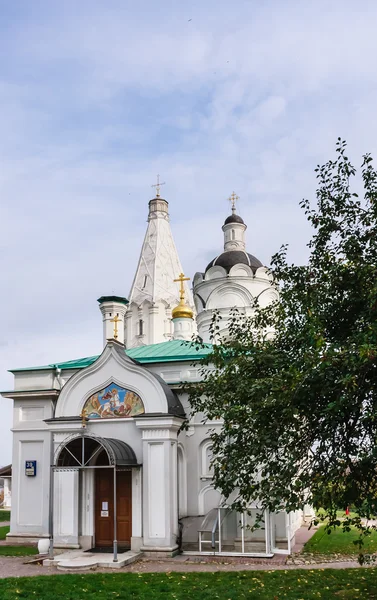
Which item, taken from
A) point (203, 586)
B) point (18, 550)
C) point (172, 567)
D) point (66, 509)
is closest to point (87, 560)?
point (172, 567)

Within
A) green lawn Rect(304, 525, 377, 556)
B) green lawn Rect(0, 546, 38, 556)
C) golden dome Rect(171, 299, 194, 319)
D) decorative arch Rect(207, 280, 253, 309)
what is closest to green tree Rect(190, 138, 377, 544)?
green lawn Rect(304, 525, 377, 556)

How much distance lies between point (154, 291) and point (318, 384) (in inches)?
1310

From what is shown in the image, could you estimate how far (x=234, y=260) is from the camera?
3102cm

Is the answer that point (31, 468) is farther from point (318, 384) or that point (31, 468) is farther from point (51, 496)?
point (318, 384)

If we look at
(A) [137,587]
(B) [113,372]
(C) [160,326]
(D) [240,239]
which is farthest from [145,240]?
(A) [137,587]

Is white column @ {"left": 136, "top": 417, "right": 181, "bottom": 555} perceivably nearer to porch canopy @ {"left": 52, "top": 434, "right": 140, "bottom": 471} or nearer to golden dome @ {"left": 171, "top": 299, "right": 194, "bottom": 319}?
porch canopy @ {"left": 52, "top": 434, "right": 140, "bottom": 471}

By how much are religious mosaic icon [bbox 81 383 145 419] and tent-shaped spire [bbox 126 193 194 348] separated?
2245 centimetres

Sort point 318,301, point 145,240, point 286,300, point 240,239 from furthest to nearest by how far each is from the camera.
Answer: point 145,240
point 240,239
point 286,300
point 318,301

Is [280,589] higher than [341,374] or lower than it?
lower

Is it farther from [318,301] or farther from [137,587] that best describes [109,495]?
[318,301]

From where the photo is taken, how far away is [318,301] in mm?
8102

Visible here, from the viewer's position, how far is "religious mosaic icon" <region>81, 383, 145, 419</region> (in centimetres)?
1611

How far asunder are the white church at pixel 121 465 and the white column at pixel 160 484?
23 mm

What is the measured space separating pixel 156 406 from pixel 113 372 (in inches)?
60.7
